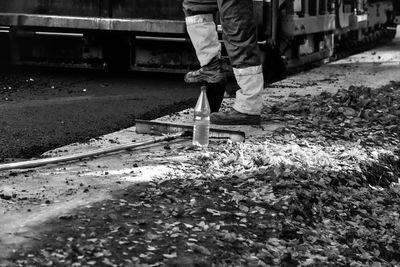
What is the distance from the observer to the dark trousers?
6.52 metres

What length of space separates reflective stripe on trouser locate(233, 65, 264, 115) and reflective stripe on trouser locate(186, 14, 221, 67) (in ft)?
0.93

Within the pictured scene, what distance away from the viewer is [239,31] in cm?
654

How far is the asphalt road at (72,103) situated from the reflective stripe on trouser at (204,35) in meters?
0.95

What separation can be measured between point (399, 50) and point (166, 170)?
13.6 m

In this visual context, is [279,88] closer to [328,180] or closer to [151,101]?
[151,101]

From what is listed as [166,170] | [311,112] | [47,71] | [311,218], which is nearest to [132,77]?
[47,71]

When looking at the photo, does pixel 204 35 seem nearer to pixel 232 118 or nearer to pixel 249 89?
pixel 249 89

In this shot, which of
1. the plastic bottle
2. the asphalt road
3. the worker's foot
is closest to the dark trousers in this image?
the worker's foot

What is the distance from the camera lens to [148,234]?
12.7 ft

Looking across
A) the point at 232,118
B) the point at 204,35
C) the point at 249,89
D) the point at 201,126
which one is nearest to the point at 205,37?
the point at 204,35

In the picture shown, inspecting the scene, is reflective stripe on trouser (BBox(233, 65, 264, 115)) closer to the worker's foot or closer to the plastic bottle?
the worker's foot

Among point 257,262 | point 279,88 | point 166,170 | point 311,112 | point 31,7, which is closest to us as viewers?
point 257,262

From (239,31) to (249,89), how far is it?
480 millimetres

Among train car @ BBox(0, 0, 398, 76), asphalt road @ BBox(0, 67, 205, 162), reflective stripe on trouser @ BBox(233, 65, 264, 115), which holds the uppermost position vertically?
train car @ BBox(0, 0, 398, 76)
